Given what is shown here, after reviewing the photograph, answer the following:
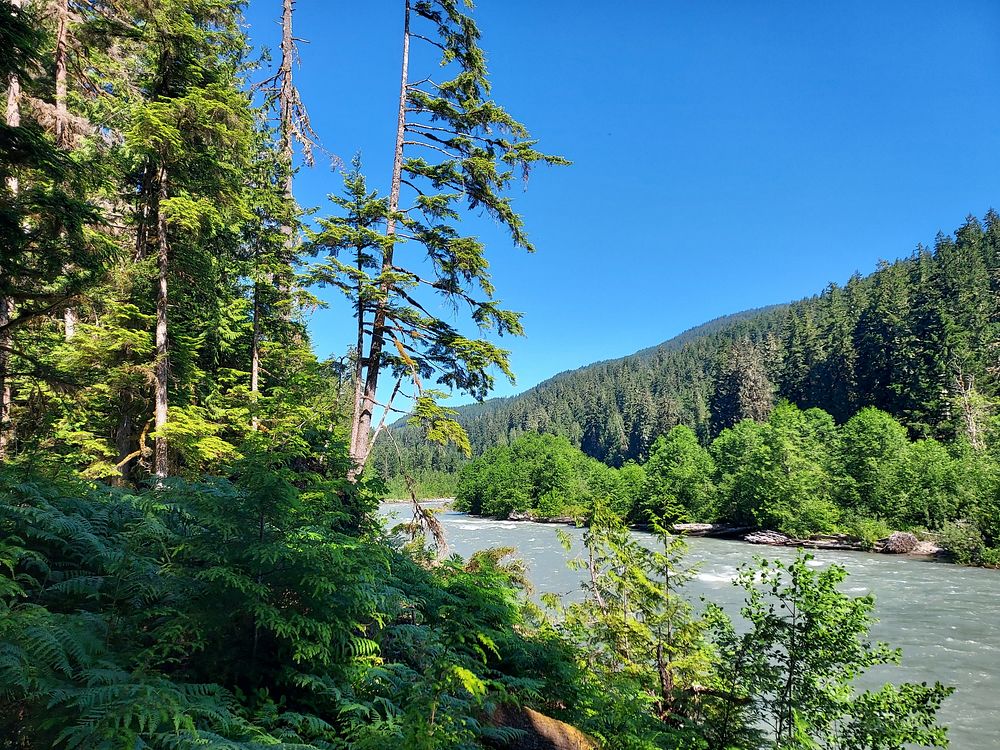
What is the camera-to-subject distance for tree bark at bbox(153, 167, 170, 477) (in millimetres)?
8789

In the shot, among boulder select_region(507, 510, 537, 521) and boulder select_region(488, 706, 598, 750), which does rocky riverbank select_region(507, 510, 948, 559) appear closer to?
boulder select_region(488, 706, 598, 750)

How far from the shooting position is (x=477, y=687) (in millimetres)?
3197

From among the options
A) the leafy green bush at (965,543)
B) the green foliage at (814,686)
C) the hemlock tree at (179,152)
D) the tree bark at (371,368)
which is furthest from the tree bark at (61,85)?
the leafy green bush at (965,543)

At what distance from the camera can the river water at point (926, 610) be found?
10.3 m

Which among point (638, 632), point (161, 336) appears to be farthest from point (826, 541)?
point (161, 336)

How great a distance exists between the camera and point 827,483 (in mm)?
38000

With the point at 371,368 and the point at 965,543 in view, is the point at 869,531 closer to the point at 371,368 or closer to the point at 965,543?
the point at 965,543

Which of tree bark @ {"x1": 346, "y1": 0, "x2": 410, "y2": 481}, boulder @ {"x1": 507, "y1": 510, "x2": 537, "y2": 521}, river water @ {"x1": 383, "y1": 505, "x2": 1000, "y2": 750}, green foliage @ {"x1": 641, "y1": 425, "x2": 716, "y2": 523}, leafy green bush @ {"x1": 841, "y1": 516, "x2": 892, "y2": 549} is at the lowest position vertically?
boulder @ {"x1": 507, "y1": 510, "x2": 537, "y2": 521}

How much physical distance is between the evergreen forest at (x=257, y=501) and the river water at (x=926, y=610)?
185 cm

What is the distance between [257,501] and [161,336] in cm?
709

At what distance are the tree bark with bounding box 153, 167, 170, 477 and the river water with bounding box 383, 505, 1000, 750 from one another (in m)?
9.26

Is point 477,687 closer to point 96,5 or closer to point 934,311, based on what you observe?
point 96,5

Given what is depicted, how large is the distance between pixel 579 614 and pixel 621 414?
389 feet

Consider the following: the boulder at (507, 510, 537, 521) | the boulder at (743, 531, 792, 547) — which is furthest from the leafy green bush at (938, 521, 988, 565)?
the boulder at (507, 510, 537, 521)
